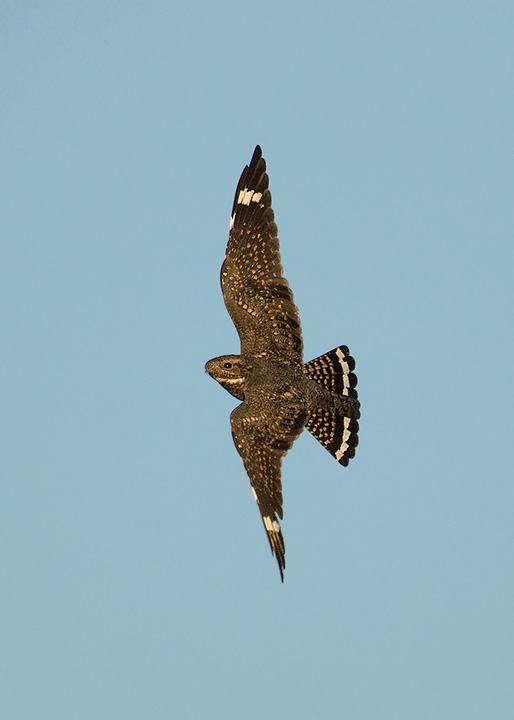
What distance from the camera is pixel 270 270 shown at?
14234 millimetres

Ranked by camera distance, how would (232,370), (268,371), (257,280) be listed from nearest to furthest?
(268,371)
(232,370)
(257,280)

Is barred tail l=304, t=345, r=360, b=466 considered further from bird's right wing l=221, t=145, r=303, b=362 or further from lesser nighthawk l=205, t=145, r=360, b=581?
bird's right wing l=221, t=145, r=303, b=362

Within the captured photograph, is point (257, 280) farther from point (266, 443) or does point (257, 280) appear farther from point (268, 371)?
point (266, 443)

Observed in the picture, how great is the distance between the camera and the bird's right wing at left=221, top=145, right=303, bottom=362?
14.1 metres

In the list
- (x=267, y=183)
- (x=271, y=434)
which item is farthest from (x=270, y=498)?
(x=267, y=183)

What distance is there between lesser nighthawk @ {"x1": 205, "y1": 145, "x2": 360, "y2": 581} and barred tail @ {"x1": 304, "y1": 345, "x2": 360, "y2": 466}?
13 mm

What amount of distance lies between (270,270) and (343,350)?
166 cm

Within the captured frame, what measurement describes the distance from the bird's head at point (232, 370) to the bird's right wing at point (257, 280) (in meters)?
0.26

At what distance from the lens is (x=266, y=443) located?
1352cm

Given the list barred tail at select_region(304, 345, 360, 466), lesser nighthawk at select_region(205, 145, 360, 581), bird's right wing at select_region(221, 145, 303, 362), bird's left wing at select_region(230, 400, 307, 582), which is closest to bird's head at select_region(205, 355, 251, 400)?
lesser nighthawk at select_region(205, 145, 360, 581)

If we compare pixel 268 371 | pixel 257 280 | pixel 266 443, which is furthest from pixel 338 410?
pixel 257 280

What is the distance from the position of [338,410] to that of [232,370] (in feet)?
5.19

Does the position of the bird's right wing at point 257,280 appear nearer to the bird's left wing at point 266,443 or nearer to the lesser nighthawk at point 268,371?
the lesser nighthawk at point 268,371

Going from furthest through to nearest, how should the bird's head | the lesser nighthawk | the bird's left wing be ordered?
the bird's head → the lesser nighthawk → the bird's left wing
